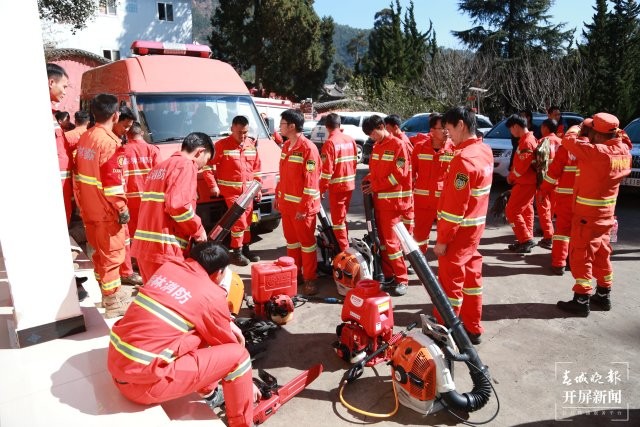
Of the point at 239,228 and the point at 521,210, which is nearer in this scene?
the point at 239,228

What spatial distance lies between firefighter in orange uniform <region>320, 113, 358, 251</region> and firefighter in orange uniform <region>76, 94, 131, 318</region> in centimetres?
232

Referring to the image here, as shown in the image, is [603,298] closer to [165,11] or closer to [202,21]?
[165,11]

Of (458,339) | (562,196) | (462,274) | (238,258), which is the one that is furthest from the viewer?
(238,258)

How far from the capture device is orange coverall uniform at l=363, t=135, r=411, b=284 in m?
5.32

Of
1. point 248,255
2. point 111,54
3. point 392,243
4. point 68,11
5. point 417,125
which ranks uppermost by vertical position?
point 68,11

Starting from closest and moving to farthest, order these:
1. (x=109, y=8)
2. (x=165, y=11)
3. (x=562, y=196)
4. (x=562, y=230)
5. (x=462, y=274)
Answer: (x=462, y=274) < (x=562, y=230) < (x=562, y=196) < (x=109, y=8) < (x=165, y=11)

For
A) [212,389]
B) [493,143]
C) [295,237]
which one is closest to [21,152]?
[212,389]

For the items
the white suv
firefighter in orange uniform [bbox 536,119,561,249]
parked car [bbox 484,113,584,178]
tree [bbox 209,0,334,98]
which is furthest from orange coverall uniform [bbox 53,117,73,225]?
tree [bbox 209,0,334,98]

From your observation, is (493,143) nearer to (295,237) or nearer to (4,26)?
(295,237)

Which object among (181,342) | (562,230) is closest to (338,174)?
(562,230)

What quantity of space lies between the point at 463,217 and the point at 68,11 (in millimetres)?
26901

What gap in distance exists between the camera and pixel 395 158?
210 inches

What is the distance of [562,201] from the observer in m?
6.01

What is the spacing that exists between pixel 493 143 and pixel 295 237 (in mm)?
7983
